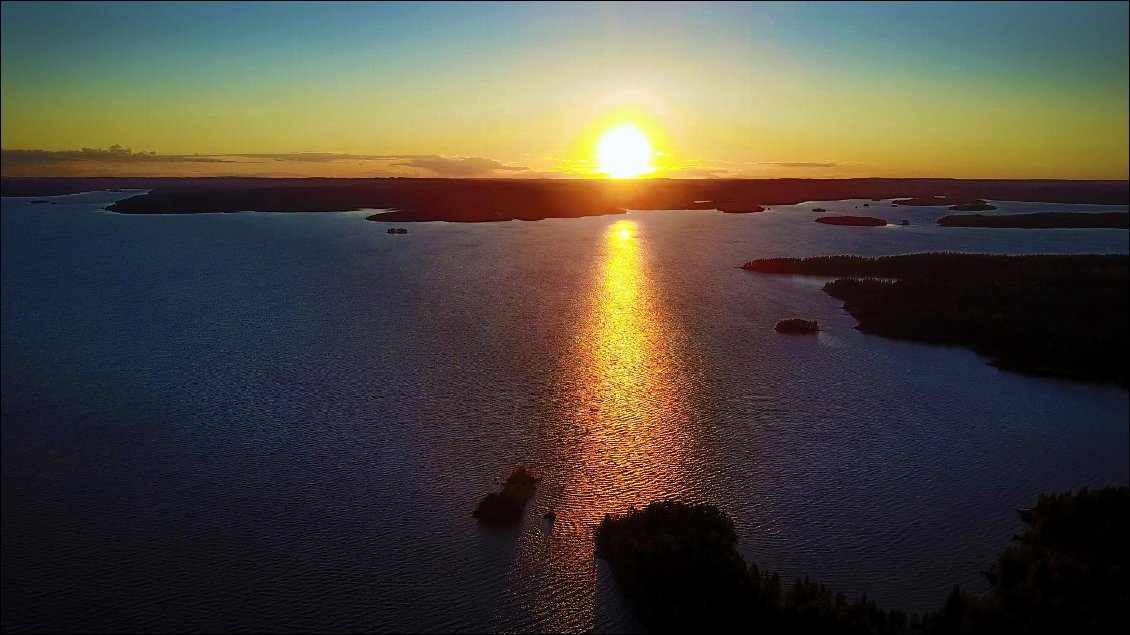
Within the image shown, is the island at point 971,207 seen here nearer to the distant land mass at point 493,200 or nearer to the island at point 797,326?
the distant land mass at point 493,200

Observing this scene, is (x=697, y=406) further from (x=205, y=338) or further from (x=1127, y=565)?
(x=205, y=338)

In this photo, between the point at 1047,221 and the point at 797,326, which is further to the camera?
the point at 1047,221

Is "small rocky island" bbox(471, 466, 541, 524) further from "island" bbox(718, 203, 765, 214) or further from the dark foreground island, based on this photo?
"island" bbox(718, 203, 765, 214)

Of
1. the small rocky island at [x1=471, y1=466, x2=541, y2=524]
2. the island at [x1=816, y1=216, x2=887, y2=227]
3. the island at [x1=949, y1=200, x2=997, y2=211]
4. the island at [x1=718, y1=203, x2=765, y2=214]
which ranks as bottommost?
the small rocky island at [x1=471, y1=466, x2=541, y2=524]

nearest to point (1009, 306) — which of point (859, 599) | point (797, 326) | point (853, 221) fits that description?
point (797, 326)

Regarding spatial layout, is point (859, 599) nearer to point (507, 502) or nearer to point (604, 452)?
point (507, 502)

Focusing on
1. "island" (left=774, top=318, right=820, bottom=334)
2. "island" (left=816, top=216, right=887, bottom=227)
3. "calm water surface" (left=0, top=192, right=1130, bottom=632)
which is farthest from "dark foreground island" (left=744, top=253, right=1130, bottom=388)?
"island" (left=816, top=216, right=887, bottom=227)

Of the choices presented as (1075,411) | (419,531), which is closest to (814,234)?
(1075,411)
